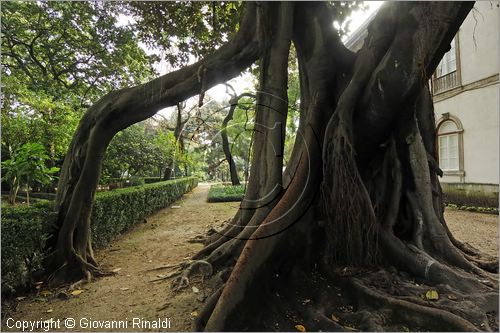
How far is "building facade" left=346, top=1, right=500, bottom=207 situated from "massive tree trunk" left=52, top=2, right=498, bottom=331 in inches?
278

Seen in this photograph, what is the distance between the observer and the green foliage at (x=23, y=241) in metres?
3.71

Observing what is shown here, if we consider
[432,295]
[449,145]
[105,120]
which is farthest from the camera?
[449,145]

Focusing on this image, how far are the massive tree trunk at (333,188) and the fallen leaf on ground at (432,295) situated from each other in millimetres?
50

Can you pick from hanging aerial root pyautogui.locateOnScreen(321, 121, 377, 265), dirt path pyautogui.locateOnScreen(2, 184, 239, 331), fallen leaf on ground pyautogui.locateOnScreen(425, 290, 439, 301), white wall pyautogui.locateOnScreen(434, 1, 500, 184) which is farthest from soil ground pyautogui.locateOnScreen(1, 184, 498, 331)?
white wall pyautogui.locateOnScreen(434, 1, 500, 184)

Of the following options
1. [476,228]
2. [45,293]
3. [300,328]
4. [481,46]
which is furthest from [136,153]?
[481,46]

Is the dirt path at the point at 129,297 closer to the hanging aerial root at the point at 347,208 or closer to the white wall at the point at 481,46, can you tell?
the hanging aerial root at the point at 347,208

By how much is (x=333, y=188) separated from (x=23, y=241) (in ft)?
14.2

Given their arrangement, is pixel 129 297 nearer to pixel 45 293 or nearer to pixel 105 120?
pixel 45 293

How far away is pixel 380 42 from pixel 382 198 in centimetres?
222

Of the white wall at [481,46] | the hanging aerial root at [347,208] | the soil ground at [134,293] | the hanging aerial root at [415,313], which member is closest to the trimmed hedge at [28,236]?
the soil ground at [134,293]

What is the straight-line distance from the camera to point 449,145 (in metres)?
12.2

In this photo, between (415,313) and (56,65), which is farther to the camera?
(56,65)

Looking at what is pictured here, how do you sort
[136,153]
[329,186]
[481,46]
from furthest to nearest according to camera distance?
[136,153] < [481,46] < [329,186]

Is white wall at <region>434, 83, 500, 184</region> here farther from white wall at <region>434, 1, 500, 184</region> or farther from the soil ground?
the soil ground
